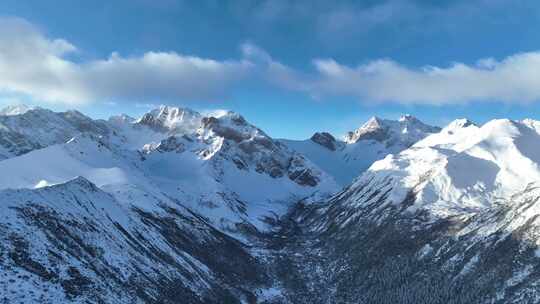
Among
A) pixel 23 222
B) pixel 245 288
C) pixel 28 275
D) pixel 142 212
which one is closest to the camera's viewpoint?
pixel 28 275

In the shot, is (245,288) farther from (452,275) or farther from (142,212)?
(452,275)

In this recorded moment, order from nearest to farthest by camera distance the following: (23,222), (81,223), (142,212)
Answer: (23,222)
(81,223)
(142,212)

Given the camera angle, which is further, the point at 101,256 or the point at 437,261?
the point at 437,261

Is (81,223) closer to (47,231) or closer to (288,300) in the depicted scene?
(47,231)

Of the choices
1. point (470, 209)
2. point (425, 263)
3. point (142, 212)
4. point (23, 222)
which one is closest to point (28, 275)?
point (23, 222)

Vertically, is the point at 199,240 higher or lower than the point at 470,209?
lower

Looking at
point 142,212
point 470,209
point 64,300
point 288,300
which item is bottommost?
point 64,300

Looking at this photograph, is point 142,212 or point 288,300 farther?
point 142,212

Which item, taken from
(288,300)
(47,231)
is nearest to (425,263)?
(288,300)

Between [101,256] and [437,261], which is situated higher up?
[437,261]

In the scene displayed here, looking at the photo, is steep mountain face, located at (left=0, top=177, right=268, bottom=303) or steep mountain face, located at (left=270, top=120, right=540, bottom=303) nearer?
steep mountain face, located at (left=0, top=177, right=268, bottom=303)

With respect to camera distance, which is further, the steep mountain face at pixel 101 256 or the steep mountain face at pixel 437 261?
the steep mountain face at pixel 437 261
